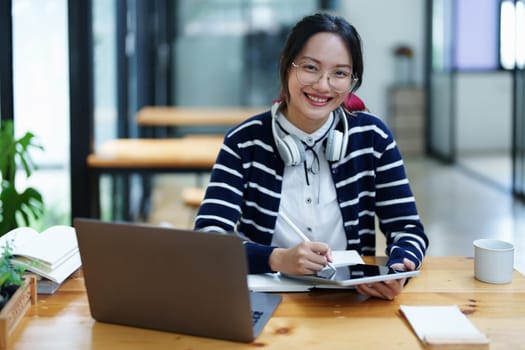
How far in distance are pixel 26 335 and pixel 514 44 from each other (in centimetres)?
561

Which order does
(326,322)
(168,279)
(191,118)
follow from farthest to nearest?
(191,118), (326,322), (168,279)

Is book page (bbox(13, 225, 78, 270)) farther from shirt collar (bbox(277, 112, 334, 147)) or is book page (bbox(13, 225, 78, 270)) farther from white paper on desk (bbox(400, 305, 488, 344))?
white paper on desk (bbox(400, 305, 488, 344))

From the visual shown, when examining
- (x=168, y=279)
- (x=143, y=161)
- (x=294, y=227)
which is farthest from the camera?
(x=143, y=161)

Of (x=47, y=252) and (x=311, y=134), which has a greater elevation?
(x=311, y=134)

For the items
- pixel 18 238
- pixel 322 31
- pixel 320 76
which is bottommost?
pixel 18 238

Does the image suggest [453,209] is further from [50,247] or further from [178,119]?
[50,247]

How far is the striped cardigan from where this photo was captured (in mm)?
1947

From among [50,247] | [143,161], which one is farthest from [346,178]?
[143,161]

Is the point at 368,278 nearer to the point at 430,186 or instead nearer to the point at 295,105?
the point at 295,105

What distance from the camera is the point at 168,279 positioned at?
130 centimetres

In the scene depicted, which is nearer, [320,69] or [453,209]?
[320,69]

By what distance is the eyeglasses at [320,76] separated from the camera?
6.09 feet

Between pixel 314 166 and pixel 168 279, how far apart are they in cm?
74

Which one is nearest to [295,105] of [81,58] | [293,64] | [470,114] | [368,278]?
[293,64]
